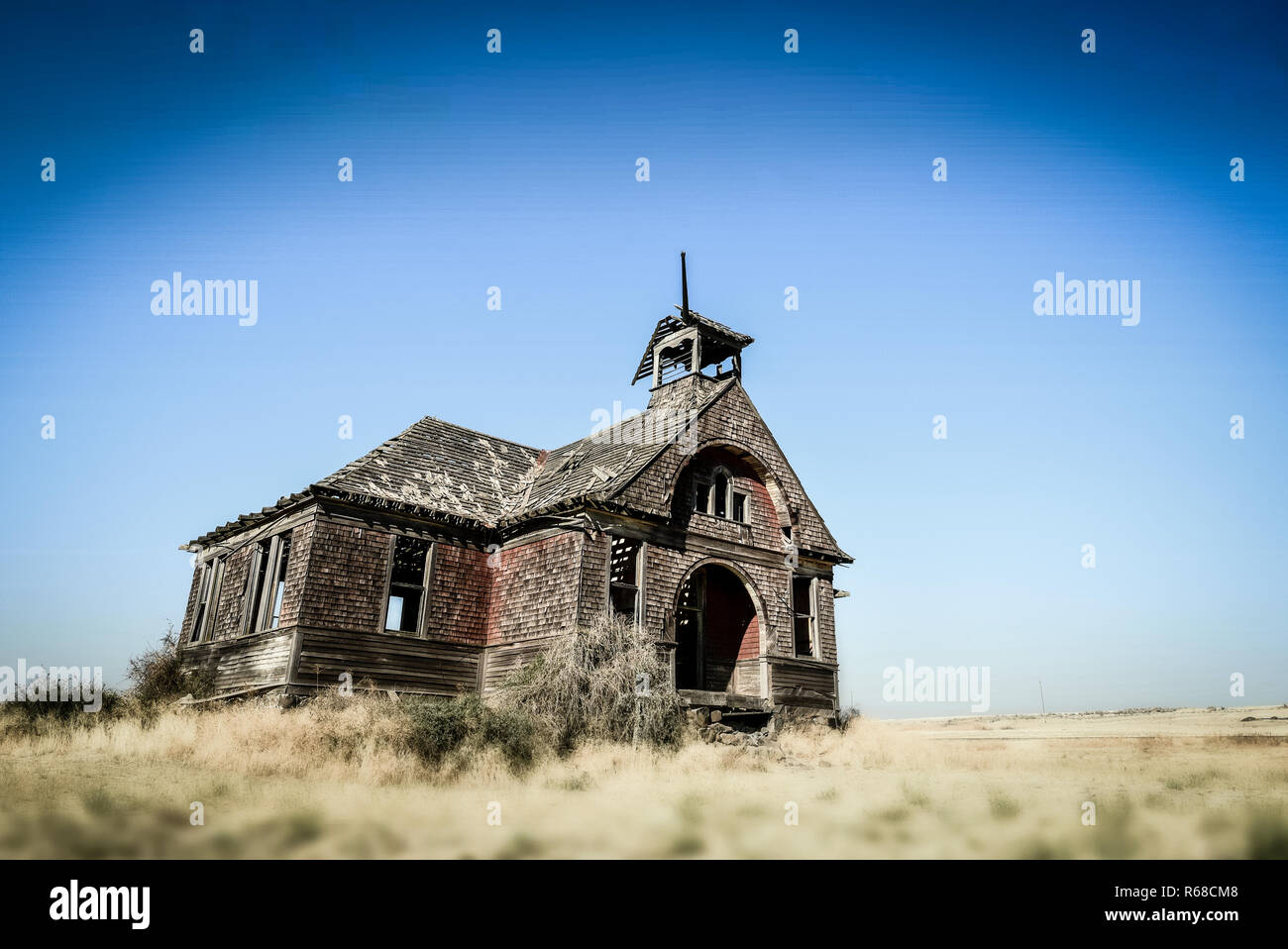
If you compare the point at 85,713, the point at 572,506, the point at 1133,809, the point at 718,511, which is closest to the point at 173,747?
the point at 85,713

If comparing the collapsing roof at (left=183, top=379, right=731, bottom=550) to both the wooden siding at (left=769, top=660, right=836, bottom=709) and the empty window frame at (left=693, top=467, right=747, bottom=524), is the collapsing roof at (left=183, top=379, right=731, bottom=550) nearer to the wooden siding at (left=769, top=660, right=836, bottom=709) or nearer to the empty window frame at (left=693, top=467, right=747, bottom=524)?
the empty window frame at (left=693, top=467, right=747, bottom=524)

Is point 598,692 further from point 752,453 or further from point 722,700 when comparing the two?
point 752,453

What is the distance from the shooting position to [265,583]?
1986 centimetres

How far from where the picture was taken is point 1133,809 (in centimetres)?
1118

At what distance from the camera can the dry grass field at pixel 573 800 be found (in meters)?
8.94

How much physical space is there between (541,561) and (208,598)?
10.3 metres

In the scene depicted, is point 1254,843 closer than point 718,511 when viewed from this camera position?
Yes

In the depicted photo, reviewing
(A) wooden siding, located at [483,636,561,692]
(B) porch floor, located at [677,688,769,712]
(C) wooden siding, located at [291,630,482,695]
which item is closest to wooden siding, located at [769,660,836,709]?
(B) porch floor, located at [677,688,769,712]

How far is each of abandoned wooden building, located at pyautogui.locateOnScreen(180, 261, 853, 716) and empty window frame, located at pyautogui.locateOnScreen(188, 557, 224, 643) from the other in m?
0.08

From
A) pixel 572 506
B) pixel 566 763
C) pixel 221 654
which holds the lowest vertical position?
pixel 566 763

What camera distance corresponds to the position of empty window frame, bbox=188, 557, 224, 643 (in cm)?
2223

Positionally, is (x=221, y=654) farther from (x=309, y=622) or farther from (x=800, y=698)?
(x=800, y=698)
